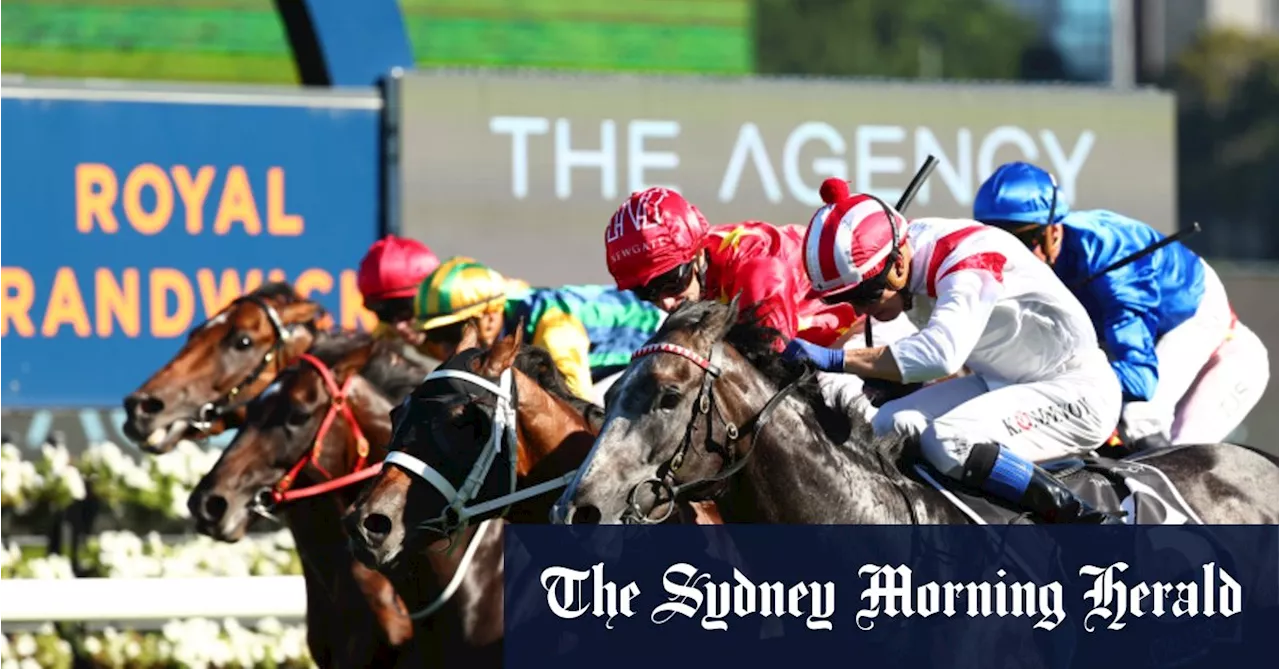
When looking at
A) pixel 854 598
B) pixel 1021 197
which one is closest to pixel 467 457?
pixel 854 598

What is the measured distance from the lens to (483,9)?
19.6m

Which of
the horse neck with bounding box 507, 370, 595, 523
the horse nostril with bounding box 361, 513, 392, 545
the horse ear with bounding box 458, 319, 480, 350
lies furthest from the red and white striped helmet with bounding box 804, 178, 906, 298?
the horse nostril with bounding box 361, 513, 392, 545

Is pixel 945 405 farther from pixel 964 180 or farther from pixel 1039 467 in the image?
pixel 964 180

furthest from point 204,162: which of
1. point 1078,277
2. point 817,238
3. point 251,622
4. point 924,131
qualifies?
point 817,238

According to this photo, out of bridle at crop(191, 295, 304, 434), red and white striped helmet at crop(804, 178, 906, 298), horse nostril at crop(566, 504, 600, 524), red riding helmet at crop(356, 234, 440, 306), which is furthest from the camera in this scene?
bridle at crop(191, 295, 304, 434)

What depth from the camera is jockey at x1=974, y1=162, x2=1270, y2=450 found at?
5578 mm

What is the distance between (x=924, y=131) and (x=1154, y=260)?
319 cm

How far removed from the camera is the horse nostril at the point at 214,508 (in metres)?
5.64

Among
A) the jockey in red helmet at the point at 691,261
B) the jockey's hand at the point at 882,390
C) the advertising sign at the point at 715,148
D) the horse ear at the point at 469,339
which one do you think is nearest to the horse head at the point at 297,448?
the horse ear at the point at 469,339

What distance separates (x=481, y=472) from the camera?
15.2ft

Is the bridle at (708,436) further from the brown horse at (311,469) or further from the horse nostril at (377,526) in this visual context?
the brown horse at (311,469)

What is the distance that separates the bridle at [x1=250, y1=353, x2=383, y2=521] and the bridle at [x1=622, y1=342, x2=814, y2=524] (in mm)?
1556

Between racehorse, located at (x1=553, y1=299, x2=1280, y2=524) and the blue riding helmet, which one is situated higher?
the blue riding helmet

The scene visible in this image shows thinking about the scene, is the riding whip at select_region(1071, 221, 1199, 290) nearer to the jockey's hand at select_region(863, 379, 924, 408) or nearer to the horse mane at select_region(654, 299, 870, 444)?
the jockey's hand at select_region(863, 379, 924, 408)
